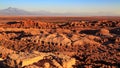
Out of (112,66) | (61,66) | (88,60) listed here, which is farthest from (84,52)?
(61,66)

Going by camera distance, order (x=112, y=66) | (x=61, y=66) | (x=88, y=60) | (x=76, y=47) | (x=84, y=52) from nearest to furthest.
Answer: (x=61, y=66) → (x=112, y=66) → (x=88, y=60) → (x=84, y=52) → (x=76, y=47)

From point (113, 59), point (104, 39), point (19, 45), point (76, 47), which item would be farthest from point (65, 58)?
point (104, 39)

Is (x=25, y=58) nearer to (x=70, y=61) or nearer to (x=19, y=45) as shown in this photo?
(x=70, y=61)

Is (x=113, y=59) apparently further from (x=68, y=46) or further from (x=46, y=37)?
(x=46, y=37)

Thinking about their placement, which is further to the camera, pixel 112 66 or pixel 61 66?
pixel 112 66

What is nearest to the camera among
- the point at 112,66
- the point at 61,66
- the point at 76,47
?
the point at 61,66

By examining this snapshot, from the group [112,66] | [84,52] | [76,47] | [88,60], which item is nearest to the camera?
[112,66]

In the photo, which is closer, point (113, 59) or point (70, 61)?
point (70, 61)

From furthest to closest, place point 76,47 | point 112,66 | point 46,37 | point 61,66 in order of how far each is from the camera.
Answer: point 46,37
point 76,47
point 112,66
point 61,66

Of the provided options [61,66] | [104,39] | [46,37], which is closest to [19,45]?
[46,37]
